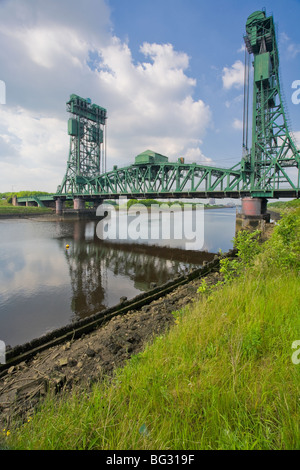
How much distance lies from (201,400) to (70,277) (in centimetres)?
1401

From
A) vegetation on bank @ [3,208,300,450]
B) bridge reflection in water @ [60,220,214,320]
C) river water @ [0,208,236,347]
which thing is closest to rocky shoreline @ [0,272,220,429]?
vegetation on bank @ [3,208,300,450]

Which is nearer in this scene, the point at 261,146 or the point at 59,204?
the point at 261,146

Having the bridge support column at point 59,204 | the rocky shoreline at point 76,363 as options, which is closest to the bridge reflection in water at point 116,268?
the rocky shoreline at point 76,363

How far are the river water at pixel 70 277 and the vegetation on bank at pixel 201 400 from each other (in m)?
6.66

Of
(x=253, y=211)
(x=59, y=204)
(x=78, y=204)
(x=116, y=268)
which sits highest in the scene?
(x=59, y=204)

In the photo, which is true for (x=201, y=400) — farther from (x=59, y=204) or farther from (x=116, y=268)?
(x=59, y=204)

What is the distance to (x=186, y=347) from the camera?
11.3 ft

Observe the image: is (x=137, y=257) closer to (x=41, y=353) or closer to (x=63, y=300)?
(x=63, y=300)

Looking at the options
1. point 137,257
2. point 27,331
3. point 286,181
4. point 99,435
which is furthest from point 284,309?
point 286,181

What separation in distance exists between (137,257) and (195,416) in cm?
1984

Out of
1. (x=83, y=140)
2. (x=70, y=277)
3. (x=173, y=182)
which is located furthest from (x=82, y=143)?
(x=70, y=277)

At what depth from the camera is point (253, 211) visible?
40250mm

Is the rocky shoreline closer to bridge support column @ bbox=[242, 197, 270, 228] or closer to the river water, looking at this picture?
the river water

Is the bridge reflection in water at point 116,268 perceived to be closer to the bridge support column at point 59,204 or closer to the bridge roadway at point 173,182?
the bridge roadway at point 173,182
